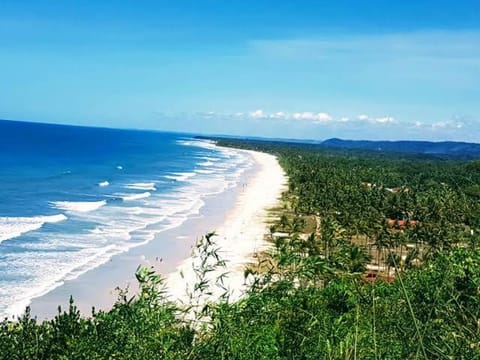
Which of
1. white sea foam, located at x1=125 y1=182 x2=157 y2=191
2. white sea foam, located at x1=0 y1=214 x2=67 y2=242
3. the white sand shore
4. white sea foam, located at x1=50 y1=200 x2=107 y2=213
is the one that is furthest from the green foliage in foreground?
white sea foam, located at x1=125 y1=182 x2=157 y2=191

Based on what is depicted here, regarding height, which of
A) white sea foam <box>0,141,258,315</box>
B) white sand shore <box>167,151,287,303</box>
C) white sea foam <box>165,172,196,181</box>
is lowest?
white sand shore <box>167,151,287,303</box>

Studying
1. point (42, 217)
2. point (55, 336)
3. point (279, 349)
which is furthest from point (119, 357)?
point (42, 217)

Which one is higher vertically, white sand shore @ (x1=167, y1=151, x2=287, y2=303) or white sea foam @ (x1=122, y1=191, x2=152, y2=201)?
white sea foam @ (x1=122, y1=191, x2=152, y2=201)

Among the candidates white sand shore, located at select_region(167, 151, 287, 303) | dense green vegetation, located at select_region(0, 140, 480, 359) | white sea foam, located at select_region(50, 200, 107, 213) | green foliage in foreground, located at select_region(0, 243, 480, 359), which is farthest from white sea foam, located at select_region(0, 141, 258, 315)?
dense green vegetation, located at select_region(0, 140, 480, 359)

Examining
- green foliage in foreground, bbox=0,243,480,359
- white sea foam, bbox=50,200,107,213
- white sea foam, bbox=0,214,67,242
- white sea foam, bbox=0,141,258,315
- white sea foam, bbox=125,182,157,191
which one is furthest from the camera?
white sea foam, bbox=125,182,157,191

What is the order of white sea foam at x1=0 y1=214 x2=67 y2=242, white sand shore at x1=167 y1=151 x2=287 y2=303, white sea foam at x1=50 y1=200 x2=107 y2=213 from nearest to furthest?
white sand shore at x1=167 y1=151 x2=287 y2=303
white sea foam at x1=0 y1=214 x2=67 y2=242
white sea foam at x1=50 y1=200 x2=107 y2=213

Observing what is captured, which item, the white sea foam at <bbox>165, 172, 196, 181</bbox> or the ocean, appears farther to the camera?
the white sea foam at <bbox>165, 172, 196, 181</bbox>

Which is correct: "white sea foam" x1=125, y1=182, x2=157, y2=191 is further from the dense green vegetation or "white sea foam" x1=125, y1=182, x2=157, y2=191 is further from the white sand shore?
the dense green vegetation

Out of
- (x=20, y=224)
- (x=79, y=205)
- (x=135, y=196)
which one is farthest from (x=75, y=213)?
(x=135, y=196)

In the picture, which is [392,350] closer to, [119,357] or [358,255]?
[119,357]
